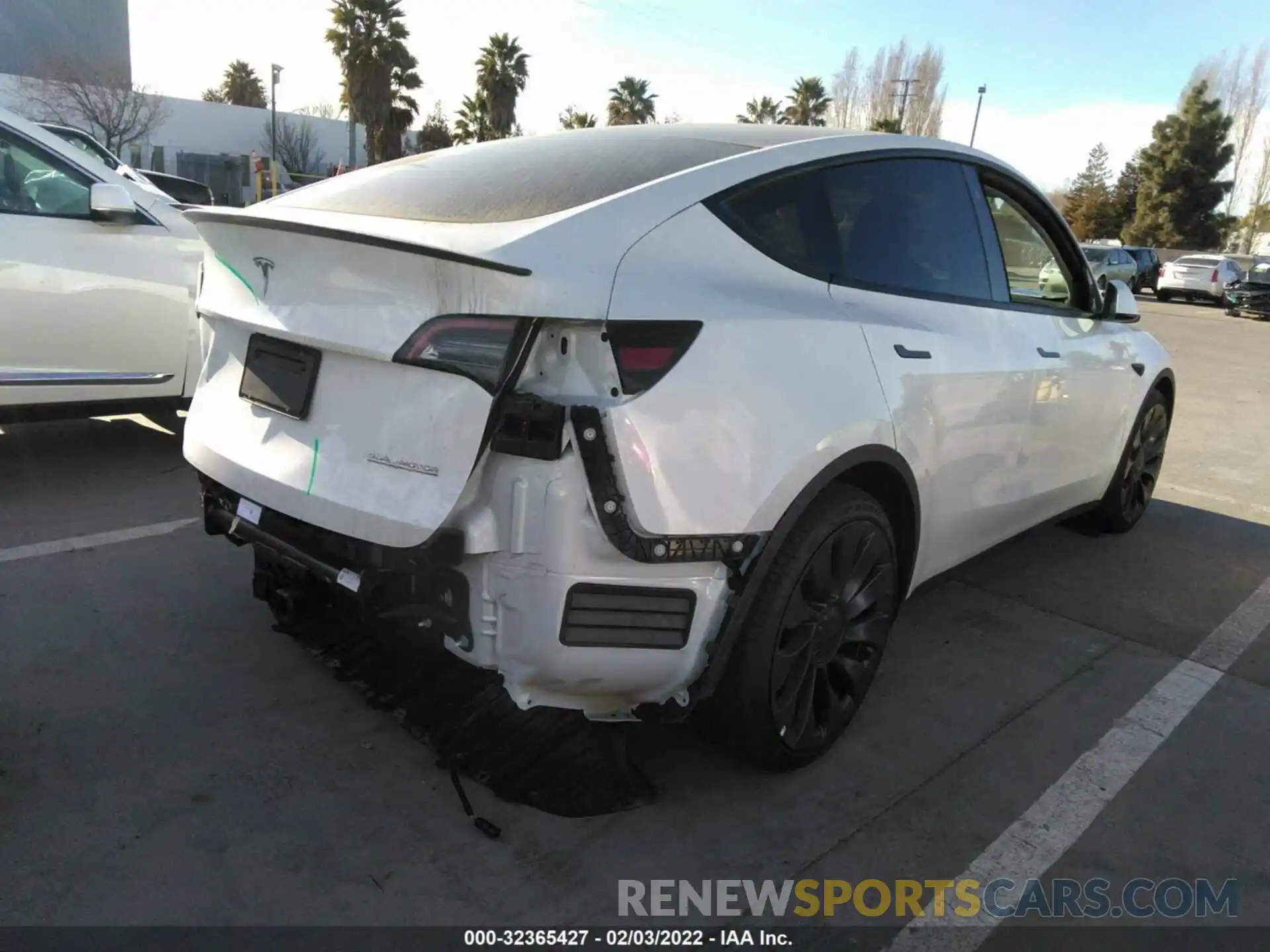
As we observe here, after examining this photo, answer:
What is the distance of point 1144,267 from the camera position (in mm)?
30234

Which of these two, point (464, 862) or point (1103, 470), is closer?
point (464, 862)

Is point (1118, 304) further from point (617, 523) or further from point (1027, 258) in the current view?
point (617, 523)

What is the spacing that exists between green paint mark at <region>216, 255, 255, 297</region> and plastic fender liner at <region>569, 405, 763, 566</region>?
1.12 meters

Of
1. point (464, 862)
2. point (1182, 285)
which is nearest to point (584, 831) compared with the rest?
point (464, 862)

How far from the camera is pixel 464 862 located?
2279mm

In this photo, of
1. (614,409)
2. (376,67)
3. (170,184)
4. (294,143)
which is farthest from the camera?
(294,143)

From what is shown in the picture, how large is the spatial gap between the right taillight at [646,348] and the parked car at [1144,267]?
31751 mm

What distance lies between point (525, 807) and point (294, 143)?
2066 inches

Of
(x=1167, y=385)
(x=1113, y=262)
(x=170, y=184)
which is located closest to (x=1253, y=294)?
(x=1113, y=262)

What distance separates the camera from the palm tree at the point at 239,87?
73.2 meters

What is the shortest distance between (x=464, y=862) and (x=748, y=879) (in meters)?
0.69

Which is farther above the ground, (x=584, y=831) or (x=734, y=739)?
(x=734, y=739)

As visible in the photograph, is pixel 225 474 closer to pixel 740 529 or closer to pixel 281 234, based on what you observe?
pixel 281 234

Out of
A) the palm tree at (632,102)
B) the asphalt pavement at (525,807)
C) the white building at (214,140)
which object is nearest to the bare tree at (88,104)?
the white building at (214,140)
